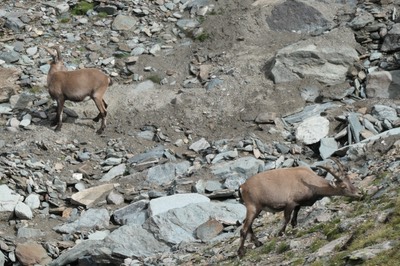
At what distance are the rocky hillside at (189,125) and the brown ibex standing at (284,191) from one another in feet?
0.99

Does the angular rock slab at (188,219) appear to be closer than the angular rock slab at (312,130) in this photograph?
Yes

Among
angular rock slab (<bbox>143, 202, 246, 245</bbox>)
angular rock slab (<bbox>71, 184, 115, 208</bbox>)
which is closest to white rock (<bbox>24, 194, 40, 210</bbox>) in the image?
angular rock slab (<bbox>71, 184, 115, 208</bbox>)

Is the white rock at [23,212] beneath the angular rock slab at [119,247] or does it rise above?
beneath

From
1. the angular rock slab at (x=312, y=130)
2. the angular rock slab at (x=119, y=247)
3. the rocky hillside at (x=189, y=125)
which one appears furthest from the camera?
the angular rock slab at (x=312, y=130)

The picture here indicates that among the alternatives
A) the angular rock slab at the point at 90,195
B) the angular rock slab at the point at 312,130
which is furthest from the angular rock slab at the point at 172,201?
the angular rock slab at the point at 312,130

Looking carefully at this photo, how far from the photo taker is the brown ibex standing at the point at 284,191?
12.5 m

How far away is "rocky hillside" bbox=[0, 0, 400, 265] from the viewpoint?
595 inches

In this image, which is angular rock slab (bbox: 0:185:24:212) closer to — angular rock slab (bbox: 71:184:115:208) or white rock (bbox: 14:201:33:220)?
white rock (bbox: 14:201:33:220)

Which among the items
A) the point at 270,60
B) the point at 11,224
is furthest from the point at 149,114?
the point at 11,224

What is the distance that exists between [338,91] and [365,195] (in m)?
7.08

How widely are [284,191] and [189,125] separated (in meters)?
7.51

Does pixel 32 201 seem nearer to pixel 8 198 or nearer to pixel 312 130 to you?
pixel 8 198

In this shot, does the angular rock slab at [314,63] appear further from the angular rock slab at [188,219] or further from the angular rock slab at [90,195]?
the angular rock slab at [188,219]

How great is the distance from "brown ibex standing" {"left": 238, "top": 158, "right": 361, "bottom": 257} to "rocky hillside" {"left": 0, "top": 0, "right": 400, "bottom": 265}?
11.8 inches
